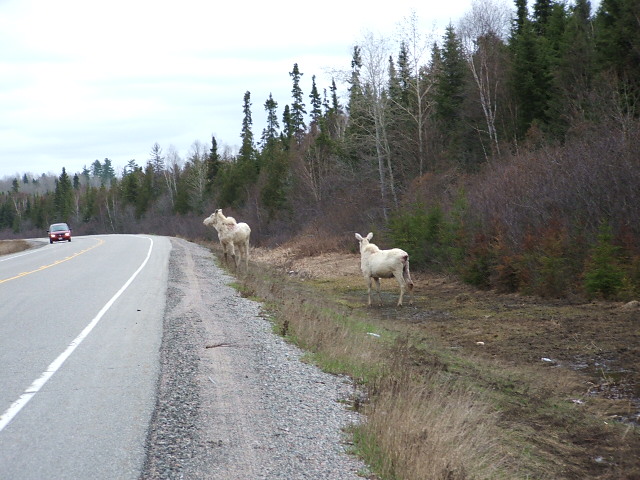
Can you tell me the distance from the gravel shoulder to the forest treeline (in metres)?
10.9

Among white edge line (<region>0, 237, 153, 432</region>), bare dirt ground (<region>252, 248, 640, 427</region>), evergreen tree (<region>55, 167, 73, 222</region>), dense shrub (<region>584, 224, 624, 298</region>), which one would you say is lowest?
bare dirt ground (<region>252, 248, 640, 427</region>)

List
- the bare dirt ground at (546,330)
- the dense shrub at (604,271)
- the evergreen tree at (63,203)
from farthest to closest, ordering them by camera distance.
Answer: the evergreen tree at (63,203) → the dense shrub at (604,271) → the bare dirt ground at (546,330)

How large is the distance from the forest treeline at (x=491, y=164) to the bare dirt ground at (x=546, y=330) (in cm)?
116

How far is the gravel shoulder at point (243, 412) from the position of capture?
19.1ft

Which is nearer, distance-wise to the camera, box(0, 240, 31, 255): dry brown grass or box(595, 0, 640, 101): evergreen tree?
box(595, 0, 640, 101): evergreen tree

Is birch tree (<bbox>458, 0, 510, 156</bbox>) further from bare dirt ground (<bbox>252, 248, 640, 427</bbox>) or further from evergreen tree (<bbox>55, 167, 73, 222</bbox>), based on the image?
evergreen tree (<bbox>55, 167, 73, 222</bbox>)

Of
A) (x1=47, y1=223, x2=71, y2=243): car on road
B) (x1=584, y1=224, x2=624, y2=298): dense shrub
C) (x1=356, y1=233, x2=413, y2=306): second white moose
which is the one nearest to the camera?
(x1=584, y1=224, x2=624, y2=298): dense shrub

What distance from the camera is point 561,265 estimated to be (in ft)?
63.9

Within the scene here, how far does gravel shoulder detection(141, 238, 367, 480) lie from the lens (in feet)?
19.1

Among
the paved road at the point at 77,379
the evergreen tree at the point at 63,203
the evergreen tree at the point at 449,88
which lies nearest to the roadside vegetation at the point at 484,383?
the paved road at the point at 77,379

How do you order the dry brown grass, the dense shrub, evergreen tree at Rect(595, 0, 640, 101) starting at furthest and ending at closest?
the dry brown grass
evergreen tree at Rect(595, 0, 640, 101)
the dense shrub

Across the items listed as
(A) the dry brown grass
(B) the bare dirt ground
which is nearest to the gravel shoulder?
(B) the bare dirt ground

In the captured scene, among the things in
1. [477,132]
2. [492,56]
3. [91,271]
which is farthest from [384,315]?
[492,56]

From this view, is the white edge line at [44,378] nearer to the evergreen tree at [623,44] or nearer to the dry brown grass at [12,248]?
the evergreen tree at [623,44]
